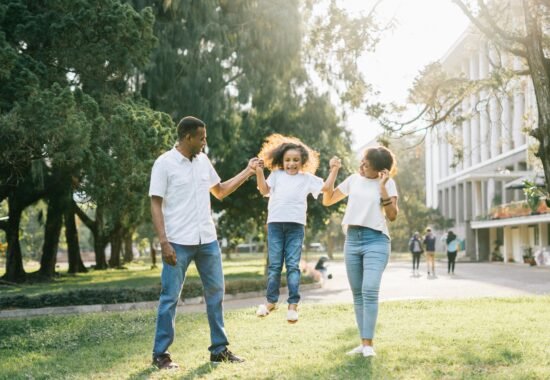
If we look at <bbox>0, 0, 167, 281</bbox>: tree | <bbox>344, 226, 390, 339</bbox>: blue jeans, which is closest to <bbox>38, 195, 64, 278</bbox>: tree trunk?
<bbox>0, 0, 167, 281</bbox>: tree

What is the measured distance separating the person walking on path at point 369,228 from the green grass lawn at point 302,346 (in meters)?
0.54

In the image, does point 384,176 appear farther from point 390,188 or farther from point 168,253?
point 168,253

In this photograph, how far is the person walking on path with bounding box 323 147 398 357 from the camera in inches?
254

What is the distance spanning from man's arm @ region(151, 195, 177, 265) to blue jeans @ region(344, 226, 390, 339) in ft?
5.17

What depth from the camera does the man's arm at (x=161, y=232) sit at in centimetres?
608

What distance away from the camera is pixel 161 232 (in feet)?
20.1

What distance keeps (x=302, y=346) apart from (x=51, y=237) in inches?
975

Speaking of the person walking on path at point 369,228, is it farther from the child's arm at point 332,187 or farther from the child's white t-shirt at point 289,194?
the child's white t-shirt at point 289,194

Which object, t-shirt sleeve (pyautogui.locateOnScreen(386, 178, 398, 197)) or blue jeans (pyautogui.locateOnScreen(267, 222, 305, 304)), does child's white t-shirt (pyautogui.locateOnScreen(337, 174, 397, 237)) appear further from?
blue jeans (pyautogui.locateOnScreen(267, 222, 305, 304))

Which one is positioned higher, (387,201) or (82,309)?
(387,201)

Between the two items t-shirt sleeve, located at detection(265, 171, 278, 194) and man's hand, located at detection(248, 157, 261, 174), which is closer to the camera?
man's hand, located at detection(248, 157, 261, 174)

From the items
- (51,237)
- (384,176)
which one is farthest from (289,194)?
(51,237)

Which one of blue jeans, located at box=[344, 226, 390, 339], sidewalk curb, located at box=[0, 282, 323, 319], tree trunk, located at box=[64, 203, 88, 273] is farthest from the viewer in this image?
tree trunk, located at box=[64, 203, 88, 273]

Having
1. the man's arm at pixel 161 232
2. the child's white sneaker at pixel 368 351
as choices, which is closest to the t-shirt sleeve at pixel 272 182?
the man's arm at pixel 161 232
